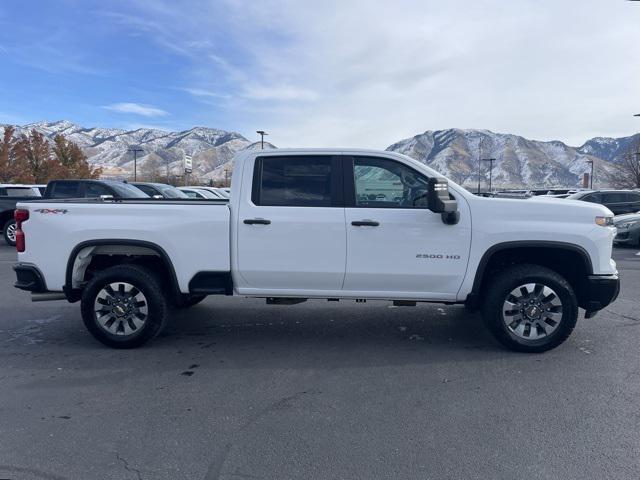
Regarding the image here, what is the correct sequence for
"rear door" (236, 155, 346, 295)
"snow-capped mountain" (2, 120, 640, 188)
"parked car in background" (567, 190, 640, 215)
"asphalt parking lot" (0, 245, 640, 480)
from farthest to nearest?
"snow-capped mountain" (2, 120, 640, 188) → "parked car in background" (567, 190, 640, 215) → "rear door" (236, 155, 346, 295) → "asphalt parking lot" (0, 245, 640, 480)

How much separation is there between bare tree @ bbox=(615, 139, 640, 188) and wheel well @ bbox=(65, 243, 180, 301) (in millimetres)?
56785

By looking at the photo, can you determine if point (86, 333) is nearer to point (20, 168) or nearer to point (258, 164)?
point (258, 164)

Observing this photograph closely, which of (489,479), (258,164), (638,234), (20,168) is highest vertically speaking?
(20,168)

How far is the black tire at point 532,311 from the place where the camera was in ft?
15.7

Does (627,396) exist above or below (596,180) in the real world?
below

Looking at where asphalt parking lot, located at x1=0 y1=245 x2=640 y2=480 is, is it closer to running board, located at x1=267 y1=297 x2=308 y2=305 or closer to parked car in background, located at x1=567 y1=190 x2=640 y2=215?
running board, located at x1=267 y1=297 x2=308 y2=305

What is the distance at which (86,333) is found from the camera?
5.73 m

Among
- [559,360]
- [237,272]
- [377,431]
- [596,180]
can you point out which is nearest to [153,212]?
[237,272]

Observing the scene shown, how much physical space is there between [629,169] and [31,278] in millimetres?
60478

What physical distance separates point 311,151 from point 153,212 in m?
1.74

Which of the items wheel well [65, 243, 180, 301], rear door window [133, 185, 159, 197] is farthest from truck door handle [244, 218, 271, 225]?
rear door window [133, 185, 159, 197]

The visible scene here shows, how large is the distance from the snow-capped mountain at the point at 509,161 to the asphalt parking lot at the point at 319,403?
140 m

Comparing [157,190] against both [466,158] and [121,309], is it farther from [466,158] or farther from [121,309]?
[466,158]

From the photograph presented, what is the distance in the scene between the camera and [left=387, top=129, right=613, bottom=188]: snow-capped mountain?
6029 inches
